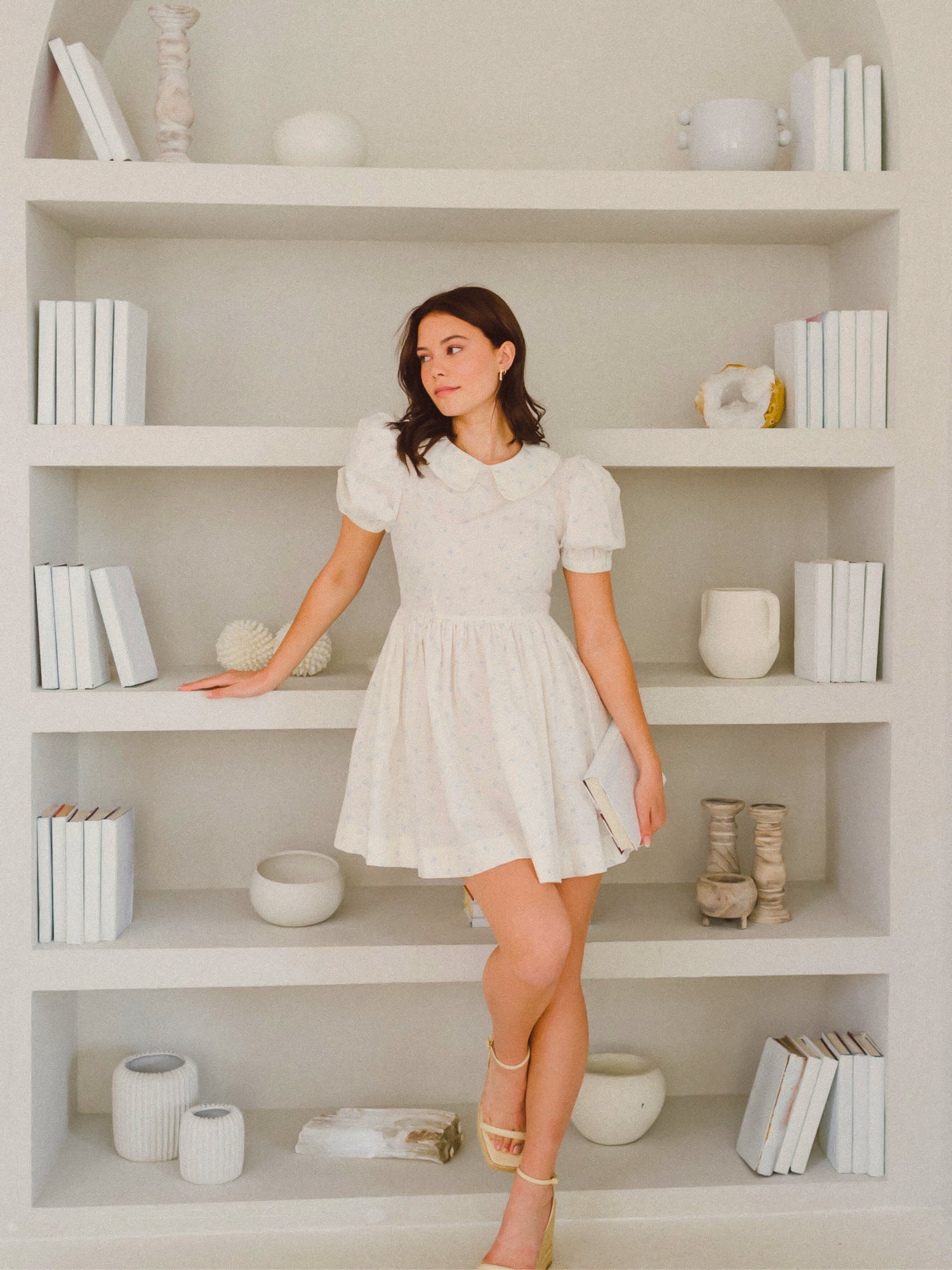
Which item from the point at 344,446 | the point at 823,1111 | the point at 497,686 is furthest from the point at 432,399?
the point at 823,1111

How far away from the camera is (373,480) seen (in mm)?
1958

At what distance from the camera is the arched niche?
207 centimetres

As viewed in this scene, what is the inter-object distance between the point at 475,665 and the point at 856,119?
1236 millimetres

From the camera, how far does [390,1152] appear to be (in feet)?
7.65

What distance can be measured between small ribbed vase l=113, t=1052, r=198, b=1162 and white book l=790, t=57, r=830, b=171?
2.09 metres

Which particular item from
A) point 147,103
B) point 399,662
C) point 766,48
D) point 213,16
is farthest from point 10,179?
point 766,48

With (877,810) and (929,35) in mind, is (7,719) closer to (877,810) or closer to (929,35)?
(877,810)

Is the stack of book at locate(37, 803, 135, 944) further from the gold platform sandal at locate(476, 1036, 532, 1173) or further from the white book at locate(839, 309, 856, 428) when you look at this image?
the white book at locate(839, 309, 856, 428)

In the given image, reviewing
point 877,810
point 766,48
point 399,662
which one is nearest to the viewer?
point 399,662

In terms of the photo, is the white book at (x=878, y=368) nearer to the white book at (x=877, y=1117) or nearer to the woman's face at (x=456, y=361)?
the woman's face at (x=456, y=361)

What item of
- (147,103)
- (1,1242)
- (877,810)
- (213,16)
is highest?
(213,16)

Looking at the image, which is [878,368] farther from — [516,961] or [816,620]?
[516,961]

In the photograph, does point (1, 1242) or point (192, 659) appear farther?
point (192, 659)

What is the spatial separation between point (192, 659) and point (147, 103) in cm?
112
